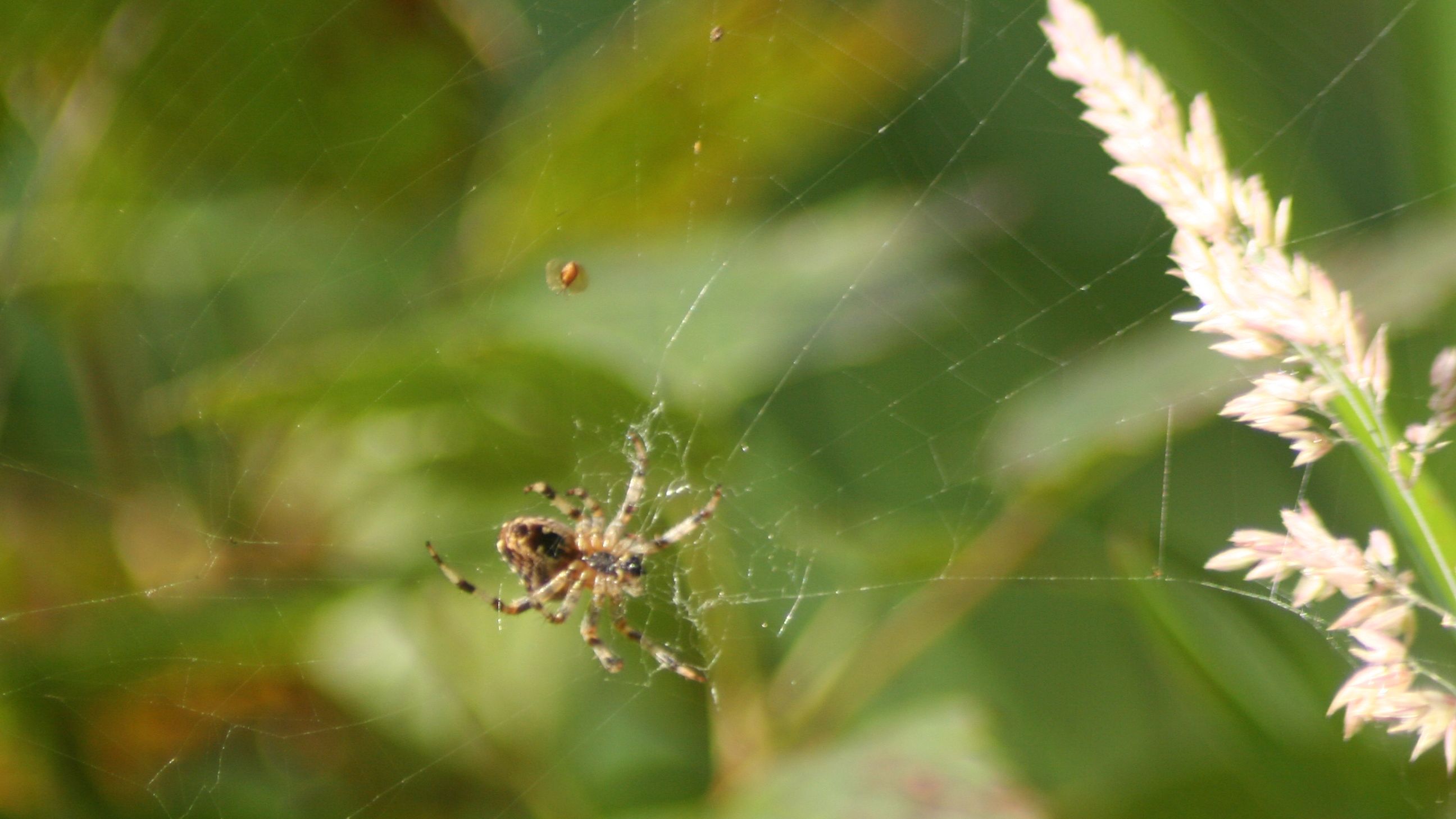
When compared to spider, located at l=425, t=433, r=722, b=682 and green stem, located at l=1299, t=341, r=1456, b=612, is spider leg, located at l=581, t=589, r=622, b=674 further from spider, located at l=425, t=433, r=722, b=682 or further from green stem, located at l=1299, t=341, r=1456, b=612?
green stem, located at l=1299, t=341, r=1456, b=612

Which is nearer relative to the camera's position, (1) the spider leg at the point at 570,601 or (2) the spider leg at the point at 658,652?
(2) the spider leg at the point at 658,652

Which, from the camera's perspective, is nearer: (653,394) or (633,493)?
(653,394)

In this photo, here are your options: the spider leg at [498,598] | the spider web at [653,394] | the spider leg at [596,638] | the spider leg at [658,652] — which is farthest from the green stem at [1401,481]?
the spider leg at [498,598]

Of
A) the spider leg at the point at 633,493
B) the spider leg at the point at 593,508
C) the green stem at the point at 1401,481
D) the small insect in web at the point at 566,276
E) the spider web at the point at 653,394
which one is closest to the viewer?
the green stem at the point at 1401,481

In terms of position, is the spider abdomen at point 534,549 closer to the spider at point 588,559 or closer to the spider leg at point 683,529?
the spider at point 588,559

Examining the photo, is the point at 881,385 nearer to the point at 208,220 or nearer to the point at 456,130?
the point at 456,130

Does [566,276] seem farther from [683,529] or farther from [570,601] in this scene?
[570,601]

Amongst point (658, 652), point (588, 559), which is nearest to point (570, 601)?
point (588, 559)

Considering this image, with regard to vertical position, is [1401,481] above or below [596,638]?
below
